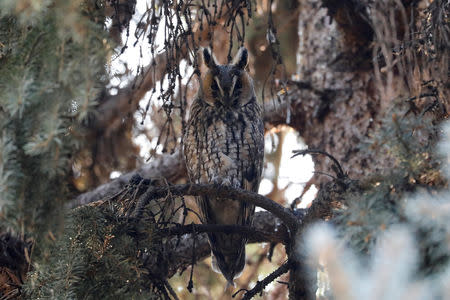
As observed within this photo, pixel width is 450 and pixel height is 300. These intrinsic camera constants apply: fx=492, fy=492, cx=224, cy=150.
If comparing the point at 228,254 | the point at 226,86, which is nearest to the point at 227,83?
the point at 226,86

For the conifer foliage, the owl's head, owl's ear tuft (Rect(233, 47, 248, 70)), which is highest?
owl's ear tuft (Rect(233, 47, 248, 70))

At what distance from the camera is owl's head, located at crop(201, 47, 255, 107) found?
2.85 m

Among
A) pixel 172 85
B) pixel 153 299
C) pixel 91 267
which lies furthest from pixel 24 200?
pixel 172 85

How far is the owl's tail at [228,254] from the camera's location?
2.85 m

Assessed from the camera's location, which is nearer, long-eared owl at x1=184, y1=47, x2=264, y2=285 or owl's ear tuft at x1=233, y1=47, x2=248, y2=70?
long-eared owl at x1=184, y1=47, x2=264, y2=285

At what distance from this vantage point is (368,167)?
2.85 metres

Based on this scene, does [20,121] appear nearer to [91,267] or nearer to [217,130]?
[91,267]

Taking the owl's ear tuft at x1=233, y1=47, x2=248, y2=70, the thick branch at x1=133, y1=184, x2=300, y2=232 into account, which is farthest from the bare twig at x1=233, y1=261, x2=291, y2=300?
the owl's ear tuft at x1=233, y1=47, x2=248, y2=70

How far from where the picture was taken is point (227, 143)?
2832mm

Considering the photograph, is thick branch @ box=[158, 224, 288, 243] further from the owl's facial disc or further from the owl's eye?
the owl's eye

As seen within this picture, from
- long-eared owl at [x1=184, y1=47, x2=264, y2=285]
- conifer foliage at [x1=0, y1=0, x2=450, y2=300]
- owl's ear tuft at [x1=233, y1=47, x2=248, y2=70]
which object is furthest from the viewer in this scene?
owl's ear tuft at [x1=233, y1=47, x2=248, y2=70]

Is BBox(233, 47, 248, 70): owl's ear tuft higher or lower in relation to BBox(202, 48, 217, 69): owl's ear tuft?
higher

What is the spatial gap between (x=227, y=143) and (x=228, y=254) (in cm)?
65

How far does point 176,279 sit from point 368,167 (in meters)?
1.37
